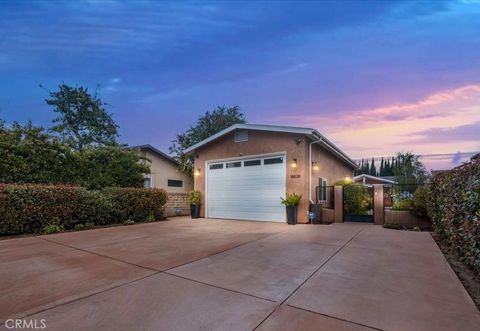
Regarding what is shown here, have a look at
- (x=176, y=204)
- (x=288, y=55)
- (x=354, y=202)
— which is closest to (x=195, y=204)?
(x=176, y=204)

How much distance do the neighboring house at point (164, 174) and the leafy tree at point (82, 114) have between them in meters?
8.54

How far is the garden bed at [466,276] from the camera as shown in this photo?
9.89ft

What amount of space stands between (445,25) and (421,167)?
773 inches

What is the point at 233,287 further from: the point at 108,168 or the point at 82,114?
the point at 82,114

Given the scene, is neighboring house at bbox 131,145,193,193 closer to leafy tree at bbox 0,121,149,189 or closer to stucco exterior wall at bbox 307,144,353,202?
leafy tree at bbox 0,121,149,189

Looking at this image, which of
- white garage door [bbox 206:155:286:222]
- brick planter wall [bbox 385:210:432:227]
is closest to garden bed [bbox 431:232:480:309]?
brick planter wall [bbox 385:210:432:227]

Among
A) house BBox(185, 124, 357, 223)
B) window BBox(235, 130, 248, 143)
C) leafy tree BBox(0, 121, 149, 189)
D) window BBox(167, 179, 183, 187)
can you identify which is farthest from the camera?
window BBox(167, 179, 183, 187)

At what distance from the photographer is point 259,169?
10633 millimetres

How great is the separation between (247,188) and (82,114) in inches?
760

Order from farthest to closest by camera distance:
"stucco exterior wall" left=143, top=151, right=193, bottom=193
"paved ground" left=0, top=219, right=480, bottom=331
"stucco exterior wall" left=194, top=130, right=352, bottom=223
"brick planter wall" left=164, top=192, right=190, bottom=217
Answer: "stucco exterior wall" left=143, top=151, right=193, bottom=193 < "brick planter wall" left=164, top=192, right=190, bottom=217 < "stucco exterior wall" left=194, top=130, right=352, bottom=223 < "paved ground" left=0, top=219, right=480, bottom=331

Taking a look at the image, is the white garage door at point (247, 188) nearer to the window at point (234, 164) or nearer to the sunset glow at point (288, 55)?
the window at point (234, 164)

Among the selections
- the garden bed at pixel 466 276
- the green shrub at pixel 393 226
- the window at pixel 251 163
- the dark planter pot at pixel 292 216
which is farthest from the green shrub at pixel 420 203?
the window at pixel 251 163

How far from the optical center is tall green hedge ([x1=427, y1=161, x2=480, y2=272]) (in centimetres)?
341

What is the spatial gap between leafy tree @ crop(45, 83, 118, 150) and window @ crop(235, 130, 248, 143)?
15206 millimetres
